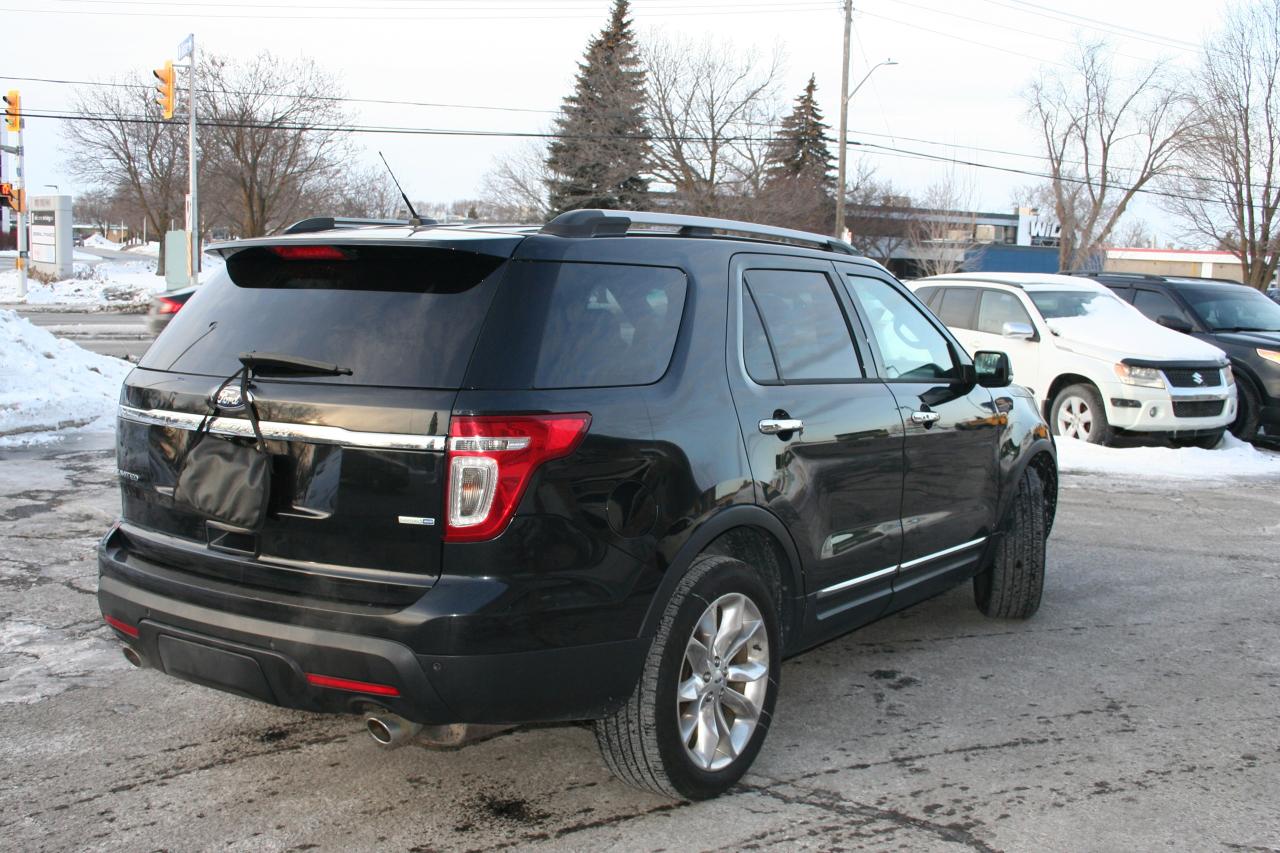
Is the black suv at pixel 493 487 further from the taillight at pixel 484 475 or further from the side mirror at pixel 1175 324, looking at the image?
the side mirror at pixel 1175 324

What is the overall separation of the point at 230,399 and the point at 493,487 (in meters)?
0.87

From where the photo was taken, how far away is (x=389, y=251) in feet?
10.9

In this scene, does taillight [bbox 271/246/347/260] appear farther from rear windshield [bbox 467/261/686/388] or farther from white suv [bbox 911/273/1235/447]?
white suv [bbox 911/273/1235/447]

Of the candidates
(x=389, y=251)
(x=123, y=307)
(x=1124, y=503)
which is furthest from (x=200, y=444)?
(x=123, y=307)

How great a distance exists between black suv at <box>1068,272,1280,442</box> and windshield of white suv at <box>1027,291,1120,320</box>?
0.98m

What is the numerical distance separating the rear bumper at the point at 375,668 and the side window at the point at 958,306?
33.1ft

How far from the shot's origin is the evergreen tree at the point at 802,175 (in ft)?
143

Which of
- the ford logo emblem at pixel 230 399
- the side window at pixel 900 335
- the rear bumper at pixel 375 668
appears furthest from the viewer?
the side window at pixel 900 335

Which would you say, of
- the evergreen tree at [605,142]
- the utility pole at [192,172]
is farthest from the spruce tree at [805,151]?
the utility pole at [192,172]

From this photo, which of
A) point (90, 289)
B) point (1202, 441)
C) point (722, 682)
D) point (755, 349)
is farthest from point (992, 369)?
point (90, 289)

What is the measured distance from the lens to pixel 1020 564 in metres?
5.54

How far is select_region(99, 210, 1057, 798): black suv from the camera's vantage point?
9.87ft

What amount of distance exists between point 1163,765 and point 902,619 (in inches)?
75.2

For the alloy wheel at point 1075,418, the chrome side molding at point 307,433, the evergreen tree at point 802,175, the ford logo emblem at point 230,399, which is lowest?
the alloy wheel at point 1075,418
